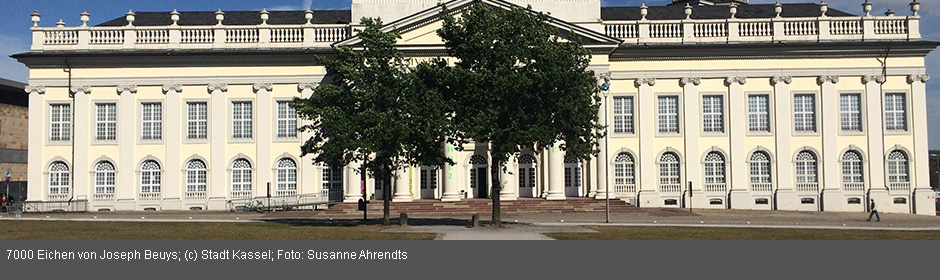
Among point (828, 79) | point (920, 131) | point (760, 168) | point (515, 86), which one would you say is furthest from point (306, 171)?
point (920, 131)

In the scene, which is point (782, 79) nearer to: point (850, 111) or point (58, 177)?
point (850, 111)

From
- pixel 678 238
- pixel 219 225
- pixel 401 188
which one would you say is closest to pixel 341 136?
pixel 219 225

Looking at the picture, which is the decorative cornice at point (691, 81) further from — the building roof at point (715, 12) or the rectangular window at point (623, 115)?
the building roof at point (715, 12)

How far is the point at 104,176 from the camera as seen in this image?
49719 mm

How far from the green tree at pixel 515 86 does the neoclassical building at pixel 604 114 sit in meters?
17.5

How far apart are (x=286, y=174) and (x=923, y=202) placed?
33.7 meters

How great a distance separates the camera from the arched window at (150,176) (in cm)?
4978

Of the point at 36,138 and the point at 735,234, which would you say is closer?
the point at 735,234

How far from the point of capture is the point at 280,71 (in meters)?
49.6

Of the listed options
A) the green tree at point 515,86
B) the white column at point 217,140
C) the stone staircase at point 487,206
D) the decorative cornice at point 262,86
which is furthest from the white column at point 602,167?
the white column at point 217,140

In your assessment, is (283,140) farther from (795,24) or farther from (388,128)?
(795,24)

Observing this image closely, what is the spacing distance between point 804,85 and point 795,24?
10.8 ft

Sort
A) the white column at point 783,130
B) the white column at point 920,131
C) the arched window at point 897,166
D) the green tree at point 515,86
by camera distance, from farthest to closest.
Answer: the white column at point 783,130 → the arched window at point 897,166 → the white column at point 920,131 → the green tree at point 515,86

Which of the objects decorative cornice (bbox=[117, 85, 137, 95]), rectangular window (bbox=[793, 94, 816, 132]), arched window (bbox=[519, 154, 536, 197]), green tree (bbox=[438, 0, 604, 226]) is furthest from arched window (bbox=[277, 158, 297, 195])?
rectangular window (bbox=[793, 94, 816, 132])
